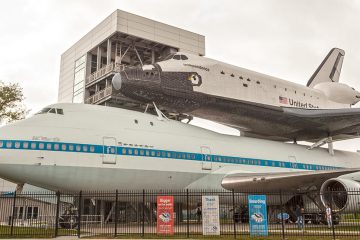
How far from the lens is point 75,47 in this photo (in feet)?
118

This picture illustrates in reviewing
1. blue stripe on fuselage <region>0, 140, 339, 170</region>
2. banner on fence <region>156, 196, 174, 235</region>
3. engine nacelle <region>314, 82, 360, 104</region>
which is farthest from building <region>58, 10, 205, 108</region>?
banner on fence <region>156, 196, 174, 235</region>

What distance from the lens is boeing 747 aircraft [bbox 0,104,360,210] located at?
52.9 ft

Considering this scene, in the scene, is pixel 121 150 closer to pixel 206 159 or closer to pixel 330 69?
pixel 206 159

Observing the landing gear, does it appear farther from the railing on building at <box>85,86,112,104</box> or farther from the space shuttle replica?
the railing on building at <box>85,86,112,104</box>

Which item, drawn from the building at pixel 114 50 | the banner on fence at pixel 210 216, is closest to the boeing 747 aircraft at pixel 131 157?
the banner on fence at pixel 210 216

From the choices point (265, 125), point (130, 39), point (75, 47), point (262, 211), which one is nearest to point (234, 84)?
point (265, 125)

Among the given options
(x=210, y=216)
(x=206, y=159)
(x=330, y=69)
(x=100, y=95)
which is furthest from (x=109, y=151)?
(x=330, y=69)

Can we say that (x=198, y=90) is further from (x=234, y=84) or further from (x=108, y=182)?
(x=108, y=182)

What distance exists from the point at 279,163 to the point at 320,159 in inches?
187

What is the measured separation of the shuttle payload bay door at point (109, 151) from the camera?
17.4m

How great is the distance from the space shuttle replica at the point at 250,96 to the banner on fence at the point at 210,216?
7.06m

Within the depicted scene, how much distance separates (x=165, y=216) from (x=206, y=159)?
19.7 feet

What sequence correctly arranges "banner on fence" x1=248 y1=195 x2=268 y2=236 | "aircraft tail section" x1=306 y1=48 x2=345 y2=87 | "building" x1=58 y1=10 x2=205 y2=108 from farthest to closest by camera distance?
"aircraft tail section" x1=306 y1=48 x2=345 y2=87 < "building" x1=58 y1=10 x2=205 y2=108 < "banner on fence" x1=248 y1=195 x2=268 y2=236

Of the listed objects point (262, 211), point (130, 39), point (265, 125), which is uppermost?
point (130, 39)
